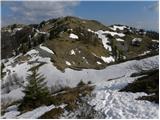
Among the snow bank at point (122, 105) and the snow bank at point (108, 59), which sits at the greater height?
the snow bank at point (122, 105)

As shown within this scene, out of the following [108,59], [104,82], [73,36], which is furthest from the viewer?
[73,36]

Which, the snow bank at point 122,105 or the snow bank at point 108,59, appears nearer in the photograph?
the snow bank at point 122,105

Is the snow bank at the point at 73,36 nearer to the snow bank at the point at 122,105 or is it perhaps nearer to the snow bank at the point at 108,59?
the snow bank at the point at 108,59

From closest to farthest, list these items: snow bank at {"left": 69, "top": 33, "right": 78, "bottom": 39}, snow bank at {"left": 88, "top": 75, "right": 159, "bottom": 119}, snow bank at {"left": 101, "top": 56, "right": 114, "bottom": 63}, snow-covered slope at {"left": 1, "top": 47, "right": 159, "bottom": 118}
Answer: snow bank at {"left": 88, "top": 75, "right": 159, "bottom": 119} → snow-covered slope at {"left": 1, "top": 47, "right": 159, "bottom": 118} → snow bank at {"left": 101, "top": 56, "right": 114, "bottom": 63} → snow bank at {"left": 69, "top": 33, "right": 78, "bottom": 39}

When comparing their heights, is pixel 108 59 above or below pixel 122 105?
below

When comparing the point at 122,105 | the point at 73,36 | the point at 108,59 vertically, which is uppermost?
the point at 73,36

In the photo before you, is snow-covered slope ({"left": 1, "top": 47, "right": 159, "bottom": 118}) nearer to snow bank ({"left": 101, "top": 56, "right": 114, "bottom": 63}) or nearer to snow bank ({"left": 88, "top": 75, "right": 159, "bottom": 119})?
snow bank ({"left": 88, "top": 75, "right": 159, "bottom": 119})

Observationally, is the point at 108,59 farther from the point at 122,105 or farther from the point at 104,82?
the point at 122,105

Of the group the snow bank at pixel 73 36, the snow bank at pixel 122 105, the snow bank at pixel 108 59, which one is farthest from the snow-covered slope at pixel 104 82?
the snow bank at pixel 73 36

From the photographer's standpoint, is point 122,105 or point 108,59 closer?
point 122,105

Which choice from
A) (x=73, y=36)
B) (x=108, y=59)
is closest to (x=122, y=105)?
(x=108, y=59)

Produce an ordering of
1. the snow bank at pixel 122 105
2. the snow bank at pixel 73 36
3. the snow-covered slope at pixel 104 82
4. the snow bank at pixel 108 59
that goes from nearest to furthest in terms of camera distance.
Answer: the snow bank at pixel 122 105 < the snow-covered slope at pixel 104 82 < the snow bank at pixel 108 59 < the snow bank at pixel 73 36

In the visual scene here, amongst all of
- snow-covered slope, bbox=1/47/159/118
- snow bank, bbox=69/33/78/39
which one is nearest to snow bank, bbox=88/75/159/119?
snow-covered slope, bbox=1/47/159/118

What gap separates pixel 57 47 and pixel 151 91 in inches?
3939
